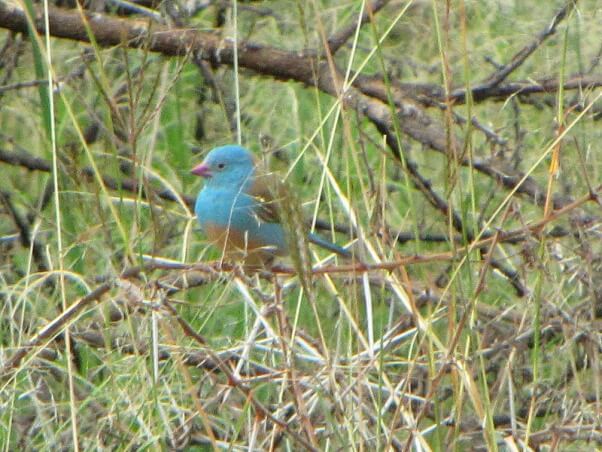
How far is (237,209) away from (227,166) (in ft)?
0.84

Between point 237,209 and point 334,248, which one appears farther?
point 237,209

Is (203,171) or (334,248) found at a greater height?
(334,248)

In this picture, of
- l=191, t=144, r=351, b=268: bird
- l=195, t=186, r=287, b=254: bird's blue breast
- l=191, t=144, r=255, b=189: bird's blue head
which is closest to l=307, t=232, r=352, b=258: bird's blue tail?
l=191, t=144, r=351, b=268: bird

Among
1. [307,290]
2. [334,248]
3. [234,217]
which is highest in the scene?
[307,290]

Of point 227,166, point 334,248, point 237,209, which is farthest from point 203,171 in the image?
point 334,248

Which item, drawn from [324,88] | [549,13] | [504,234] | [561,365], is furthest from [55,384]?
[549,13]

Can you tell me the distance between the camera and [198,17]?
13.8 feet

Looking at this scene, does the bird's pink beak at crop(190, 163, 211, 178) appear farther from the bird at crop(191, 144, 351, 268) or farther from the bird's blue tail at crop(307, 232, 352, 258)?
the bird's blue tail at crop(307, 232, 352, 258)

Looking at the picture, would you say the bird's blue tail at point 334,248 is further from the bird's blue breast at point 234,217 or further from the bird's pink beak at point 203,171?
the bird's pink beak at point 203,171

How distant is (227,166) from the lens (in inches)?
134

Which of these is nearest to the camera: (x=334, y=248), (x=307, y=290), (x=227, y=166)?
(x=307, y=290)

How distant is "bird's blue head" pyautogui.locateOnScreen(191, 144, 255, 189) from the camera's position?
11.0 ft

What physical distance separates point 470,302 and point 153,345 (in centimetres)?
54

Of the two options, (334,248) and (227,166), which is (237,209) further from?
(334,248)
